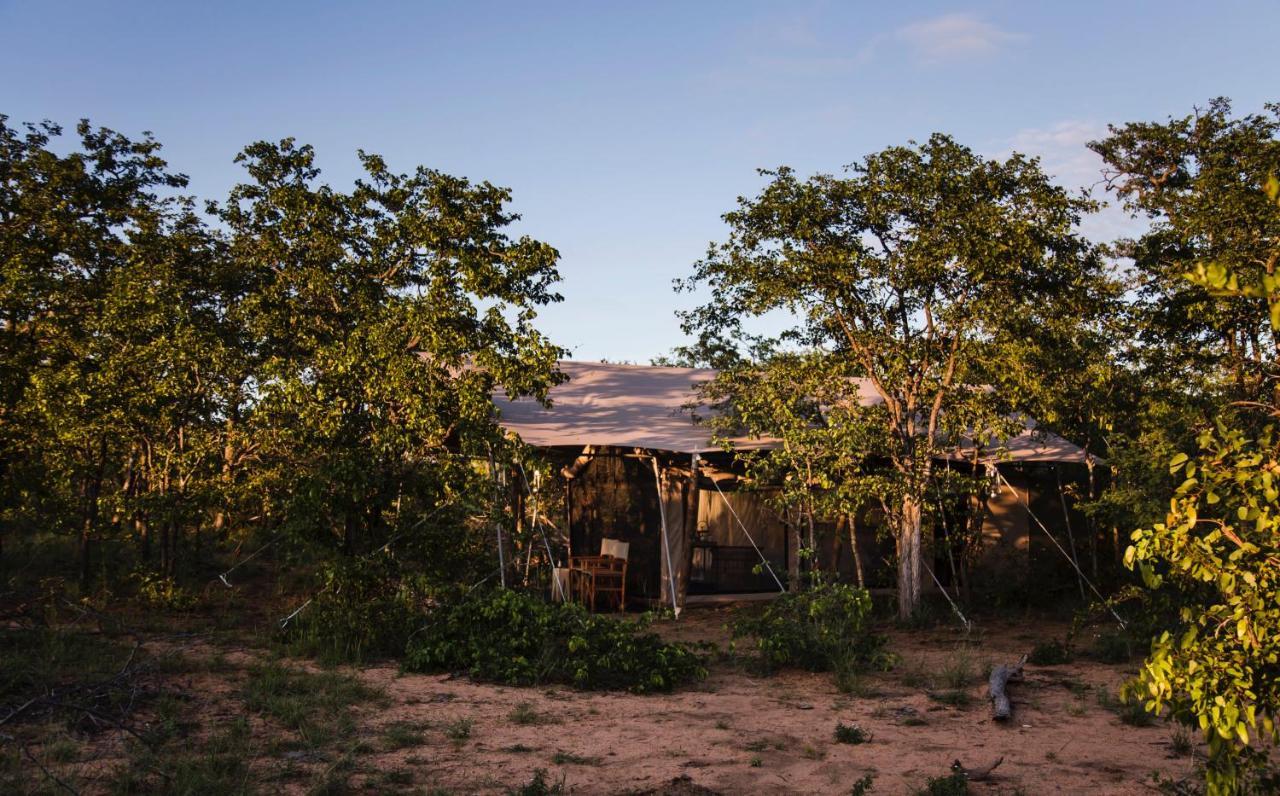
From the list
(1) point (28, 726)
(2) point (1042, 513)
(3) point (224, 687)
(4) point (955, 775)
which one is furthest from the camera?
(2) point (1042, 513)

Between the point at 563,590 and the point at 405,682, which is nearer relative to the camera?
the point at 405,682

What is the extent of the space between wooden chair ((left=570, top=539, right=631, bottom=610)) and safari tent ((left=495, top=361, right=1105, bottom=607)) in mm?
303

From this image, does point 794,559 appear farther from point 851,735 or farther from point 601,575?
point 851,735

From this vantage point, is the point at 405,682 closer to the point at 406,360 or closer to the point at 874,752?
the point at 406,360

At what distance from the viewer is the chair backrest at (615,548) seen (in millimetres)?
11930

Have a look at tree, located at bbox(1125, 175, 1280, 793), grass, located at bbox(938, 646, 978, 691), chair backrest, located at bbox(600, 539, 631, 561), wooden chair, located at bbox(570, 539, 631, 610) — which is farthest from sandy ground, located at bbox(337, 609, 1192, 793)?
chair backrest, located at bbox(600, 539, 631, 561)

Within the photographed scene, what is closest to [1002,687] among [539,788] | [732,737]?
[732,737]

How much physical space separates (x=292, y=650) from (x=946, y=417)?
6.47 metres

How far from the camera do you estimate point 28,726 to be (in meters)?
5.44

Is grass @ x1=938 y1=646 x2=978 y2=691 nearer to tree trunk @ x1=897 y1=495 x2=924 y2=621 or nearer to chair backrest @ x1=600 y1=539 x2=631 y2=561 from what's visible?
tree trunk @ x1=897 y1=495 x2=924 y2=621

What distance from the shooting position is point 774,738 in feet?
19.0

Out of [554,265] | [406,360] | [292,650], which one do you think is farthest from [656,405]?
[292,650]

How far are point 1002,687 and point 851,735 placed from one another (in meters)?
1.63

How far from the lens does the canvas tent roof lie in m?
10.7
